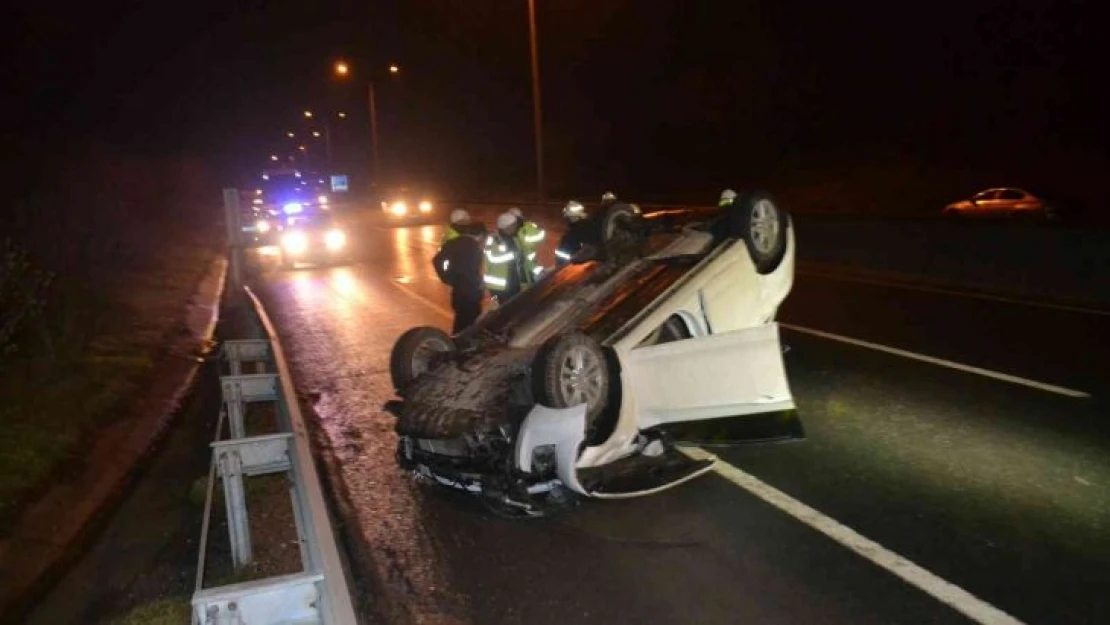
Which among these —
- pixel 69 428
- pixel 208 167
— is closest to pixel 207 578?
pixel 69 428

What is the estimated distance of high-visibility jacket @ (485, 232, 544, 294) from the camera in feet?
29.5

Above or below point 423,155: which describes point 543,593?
below

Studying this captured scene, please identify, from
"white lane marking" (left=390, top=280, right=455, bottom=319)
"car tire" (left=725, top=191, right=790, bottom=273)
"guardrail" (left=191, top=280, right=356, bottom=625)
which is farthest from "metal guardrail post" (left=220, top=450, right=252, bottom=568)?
"white lane marking" (left=390, top=280, right=455, bottom=319)

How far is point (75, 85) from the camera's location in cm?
3322

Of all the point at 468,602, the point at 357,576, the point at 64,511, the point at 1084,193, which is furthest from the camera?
the point at 1084,193

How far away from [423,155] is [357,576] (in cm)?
7943

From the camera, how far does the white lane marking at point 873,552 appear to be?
411 centimetres

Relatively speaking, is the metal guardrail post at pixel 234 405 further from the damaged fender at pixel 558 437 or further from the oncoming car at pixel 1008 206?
the oncoming car at pixel 1008 206

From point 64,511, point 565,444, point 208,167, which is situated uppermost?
point 208,167

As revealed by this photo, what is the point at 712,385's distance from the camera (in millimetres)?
5938

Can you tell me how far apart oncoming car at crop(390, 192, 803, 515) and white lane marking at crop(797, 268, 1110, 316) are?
6.57m

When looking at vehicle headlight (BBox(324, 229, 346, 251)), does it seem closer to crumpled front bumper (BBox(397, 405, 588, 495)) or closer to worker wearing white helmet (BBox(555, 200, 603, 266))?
worker wearing white helmet (BBox(555, 200, 603, 266))

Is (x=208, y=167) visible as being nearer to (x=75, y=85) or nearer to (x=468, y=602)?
(x=75, y=85)

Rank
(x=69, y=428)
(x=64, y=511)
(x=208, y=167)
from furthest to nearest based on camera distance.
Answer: (x=208, y=167) < (x=69, y=428) < (x=64, y=511)
